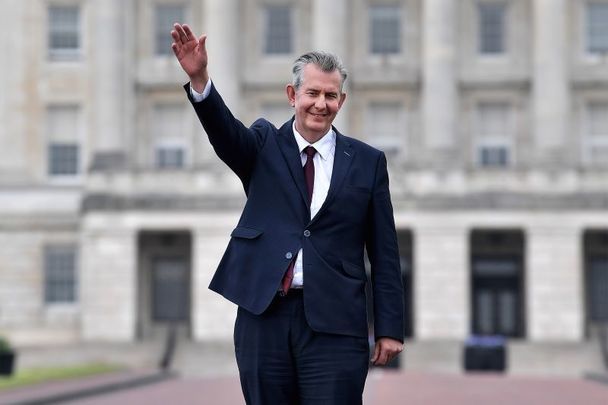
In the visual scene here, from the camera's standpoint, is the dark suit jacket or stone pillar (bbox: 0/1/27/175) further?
stone pillar (bbox: 0/1/27/175)

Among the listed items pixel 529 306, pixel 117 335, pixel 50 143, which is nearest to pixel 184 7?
pixel 50 143

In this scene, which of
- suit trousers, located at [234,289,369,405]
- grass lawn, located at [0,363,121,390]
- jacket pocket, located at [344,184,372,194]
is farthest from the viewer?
grass lawn, located at [0,363,121,390]

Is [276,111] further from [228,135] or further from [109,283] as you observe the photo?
[228,135]

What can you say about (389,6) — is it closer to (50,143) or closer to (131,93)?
(131,93)

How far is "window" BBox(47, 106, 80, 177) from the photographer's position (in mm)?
63156

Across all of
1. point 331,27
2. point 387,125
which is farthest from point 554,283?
point 331,27

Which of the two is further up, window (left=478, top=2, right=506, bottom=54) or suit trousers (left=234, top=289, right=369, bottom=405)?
window (left=478, top=2, right=506, bottom=54)

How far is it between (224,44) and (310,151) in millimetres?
52915

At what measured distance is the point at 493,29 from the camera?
62.2 m

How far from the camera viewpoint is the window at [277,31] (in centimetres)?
6328

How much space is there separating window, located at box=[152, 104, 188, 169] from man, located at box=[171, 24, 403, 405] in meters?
55.0

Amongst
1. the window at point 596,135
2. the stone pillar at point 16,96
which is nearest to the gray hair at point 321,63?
the window at point 596,135

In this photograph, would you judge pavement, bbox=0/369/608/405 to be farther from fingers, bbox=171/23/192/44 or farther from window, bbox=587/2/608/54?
fingers, bbox=171/23/192/44

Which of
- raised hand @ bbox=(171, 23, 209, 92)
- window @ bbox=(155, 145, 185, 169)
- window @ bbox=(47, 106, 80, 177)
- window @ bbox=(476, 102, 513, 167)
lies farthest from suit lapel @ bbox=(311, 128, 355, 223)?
window @ bbox=(47, 106, 80, 177)
